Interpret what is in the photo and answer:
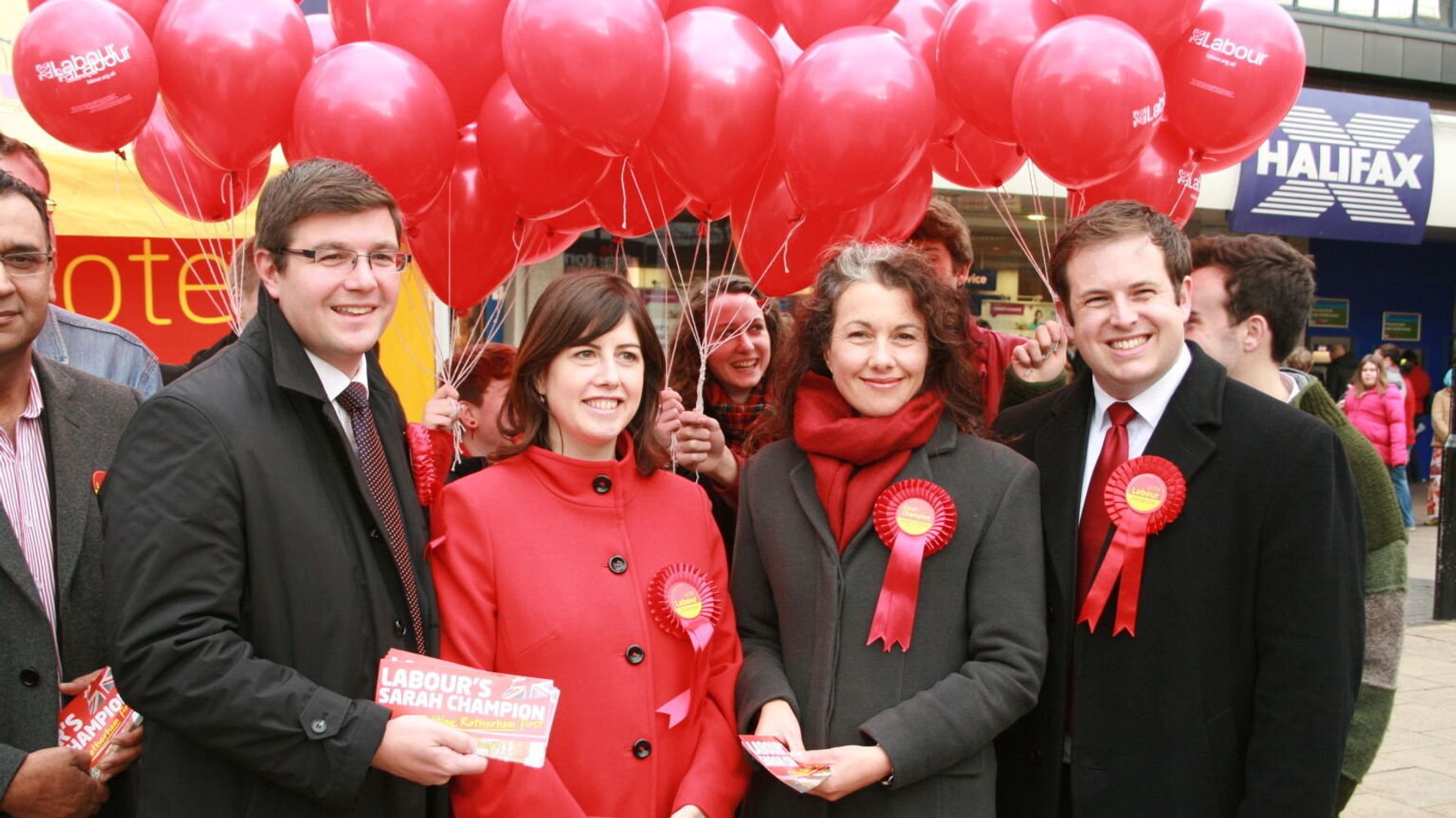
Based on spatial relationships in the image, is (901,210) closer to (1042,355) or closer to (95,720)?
(1042,355)

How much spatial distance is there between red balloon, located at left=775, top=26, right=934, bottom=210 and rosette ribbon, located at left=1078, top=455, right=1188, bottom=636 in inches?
52.9

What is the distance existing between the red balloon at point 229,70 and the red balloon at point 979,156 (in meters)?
2.32

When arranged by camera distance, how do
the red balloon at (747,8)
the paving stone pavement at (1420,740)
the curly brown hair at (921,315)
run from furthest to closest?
the paving stone pavement at (1420,740) → the red balloon at (747,8) → the curly brown hair at (921,315)

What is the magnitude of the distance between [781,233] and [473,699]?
240 centimetres

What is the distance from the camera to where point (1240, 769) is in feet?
7.64

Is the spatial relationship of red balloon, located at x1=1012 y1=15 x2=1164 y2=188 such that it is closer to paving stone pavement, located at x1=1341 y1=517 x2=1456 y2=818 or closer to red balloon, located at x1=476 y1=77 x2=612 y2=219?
red balloon, located at x1=476 y1=77 x2=612 y2=219

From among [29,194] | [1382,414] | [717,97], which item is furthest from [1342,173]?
[29,194]

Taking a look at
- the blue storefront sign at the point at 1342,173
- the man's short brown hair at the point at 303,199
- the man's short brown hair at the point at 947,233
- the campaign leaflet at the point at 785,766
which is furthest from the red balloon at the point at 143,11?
the blue storefront sign at the point at 1342,173

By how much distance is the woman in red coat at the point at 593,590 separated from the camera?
2.33 metres

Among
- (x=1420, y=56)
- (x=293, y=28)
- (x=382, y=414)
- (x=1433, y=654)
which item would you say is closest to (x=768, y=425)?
(x=382, y=414)

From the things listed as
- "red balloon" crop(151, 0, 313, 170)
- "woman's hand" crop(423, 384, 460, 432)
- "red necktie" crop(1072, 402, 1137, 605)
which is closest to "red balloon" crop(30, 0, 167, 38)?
"red balloon" crop(151, 0, 313, 170)

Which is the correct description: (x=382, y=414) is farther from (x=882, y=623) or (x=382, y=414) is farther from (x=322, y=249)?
(x=882, y=623)

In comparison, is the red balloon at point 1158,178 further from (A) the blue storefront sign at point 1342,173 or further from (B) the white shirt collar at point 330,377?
(A) the blue storefront sign at point 1342,173

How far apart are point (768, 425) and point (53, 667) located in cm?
166
